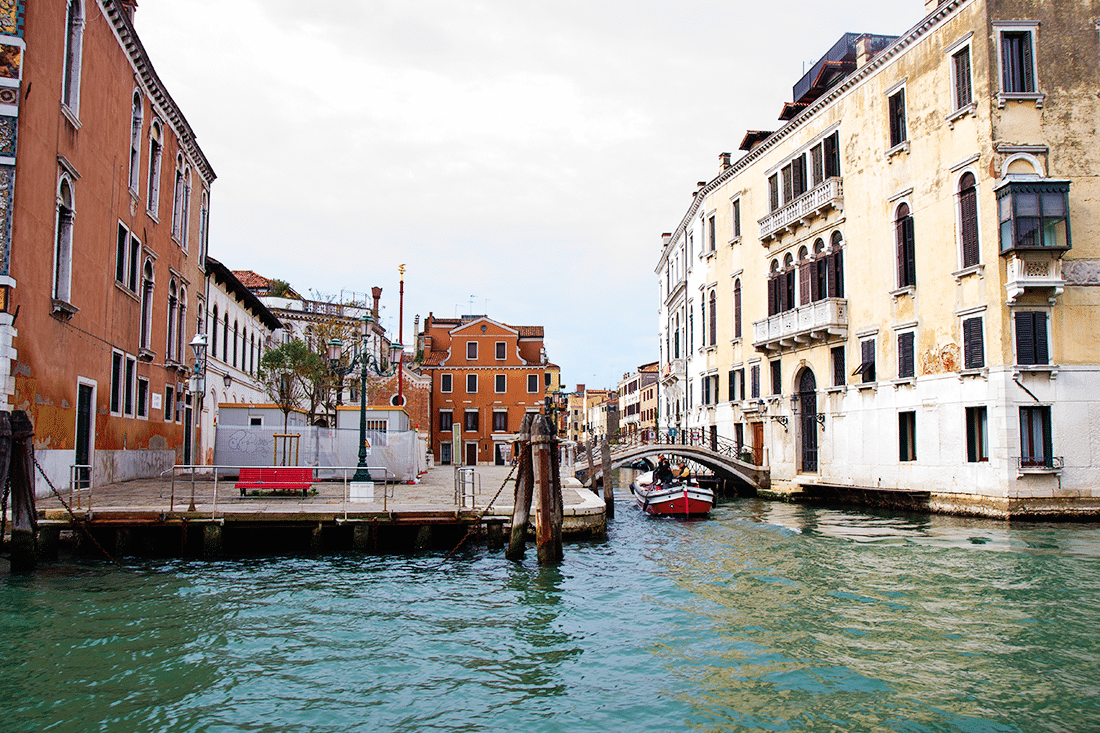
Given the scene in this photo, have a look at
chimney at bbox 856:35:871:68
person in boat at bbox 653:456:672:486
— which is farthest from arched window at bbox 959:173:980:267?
person in boat at bbox 653:456:672:486

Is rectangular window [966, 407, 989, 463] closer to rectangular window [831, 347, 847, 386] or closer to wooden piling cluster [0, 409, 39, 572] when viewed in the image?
rectangular window [831, 347, 847, 386]

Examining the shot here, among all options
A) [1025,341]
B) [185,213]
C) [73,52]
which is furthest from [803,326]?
[73,52]

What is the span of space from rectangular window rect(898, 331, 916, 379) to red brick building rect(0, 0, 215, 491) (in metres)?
20.6

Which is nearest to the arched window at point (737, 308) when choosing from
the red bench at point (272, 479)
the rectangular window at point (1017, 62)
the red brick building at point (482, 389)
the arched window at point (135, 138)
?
the rectangular window at point (1017, 62)

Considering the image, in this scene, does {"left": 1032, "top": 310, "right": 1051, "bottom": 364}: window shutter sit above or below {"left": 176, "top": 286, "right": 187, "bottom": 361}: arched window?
below

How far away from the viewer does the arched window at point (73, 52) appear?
1561cm

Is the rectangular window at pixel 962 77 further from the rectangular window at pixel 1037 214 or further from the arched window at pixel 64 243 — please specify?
the arched window at pixel 64 243

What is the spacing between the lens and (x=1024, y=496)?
18672mm

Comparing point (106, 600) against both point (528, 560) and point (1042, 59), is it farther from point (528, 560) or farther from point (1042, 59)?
point (1042, 59)

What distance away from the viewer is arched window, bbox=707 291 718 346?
35.6m

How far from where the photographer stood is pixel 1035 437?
1905 centimetres

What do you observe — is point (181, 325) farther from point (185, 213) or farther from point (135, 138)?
point (135, 138)

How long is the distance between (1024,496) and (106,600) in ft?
61.9

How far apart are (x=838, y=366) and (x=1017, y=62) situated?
33.8 ft
